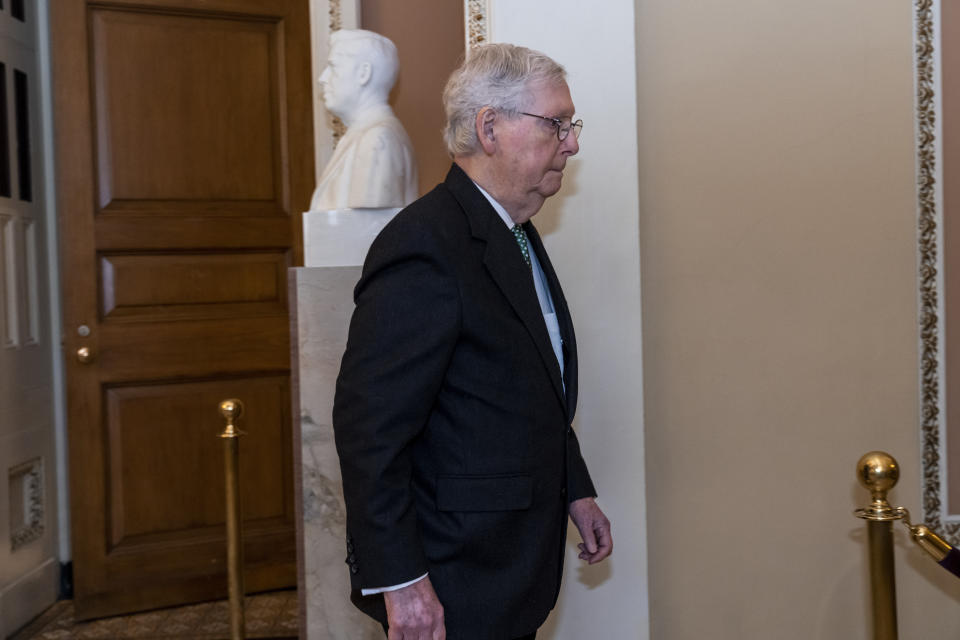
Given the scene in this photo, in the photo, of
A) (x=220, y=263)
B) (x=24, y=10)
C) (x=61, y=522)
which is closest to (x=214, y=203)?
(x=220, y=263)

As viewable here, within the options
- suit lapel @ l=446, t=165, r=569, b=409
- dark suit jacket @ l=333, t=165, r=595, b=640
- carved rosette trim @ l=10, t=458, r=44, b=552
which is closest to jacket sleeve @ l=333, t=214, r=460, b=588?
dark suit jacket @ l=333, t=165, r=595, b=640

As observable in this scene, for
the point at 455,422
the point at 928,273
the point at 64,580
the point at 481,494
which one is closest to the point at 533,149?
the point at 455,422

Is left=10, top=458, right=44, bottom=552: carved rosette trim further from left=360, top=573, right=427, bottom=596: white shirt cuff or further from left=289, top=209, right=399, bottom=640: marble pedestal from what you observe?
left=360, top=573, right=427, bottom=596: white shirt cuff

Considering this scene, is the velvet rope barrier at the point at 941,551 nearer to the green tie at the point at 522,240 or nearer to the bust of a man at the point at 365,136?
the green tie at the point at 522,240

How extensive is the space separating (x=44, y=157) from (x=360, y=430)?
3.16 meters

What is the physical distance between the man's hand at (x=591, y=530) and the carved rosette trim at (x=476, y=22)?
48.8 inches

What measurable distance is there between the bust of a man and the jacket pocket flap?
1310 millimetres

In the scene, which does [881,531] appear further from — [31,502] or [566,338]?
[31,502]

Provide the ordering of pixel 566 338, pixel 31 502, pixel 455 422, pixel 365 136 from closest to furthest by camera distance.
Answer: pixel 455 422 < pixel 566 338 < pixel 365 136 < pixel 31 502

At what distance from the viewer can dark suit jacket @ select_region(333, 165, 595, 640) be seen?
1.47 metres

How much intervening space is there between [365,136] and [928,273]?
1642 mm

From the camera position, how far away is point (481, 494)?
155 cm

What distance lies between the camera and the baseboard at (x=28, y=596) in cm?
362

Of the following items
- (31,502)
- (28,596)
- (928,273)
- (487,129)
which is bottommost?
(28,596)
